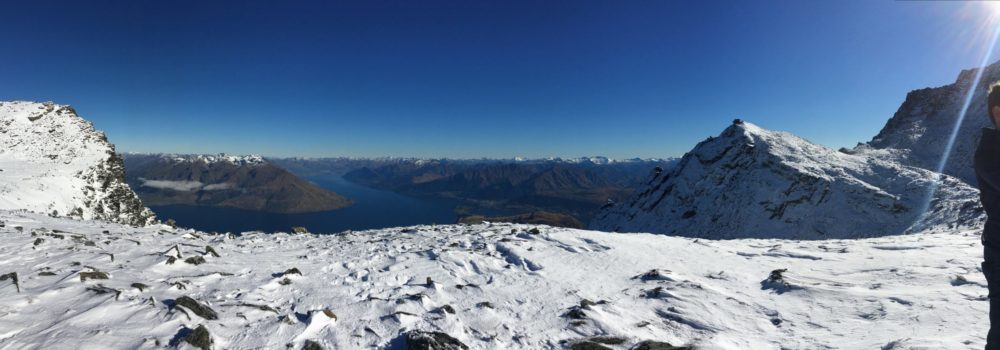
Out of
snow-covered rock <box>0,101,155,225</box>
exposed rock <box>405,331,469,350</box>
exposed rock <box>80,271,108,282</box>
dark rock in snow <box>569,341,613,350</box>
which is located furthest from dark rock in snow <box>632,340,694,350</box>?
snow-covered rock <box>0,101,155,225</box>

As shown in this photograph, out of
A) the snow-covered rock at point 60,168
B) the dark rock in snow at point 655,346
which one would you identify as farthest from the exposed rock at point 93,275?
the snow-covered rock at point 60,168

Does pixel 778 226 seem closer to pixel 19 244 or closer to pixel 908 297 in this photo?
pixel 908 297

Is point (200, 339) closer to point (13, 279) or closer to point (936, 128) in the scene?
point (13, 279)

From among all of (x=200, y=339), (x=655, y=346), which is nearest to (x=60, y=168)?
(x=200, y=339)

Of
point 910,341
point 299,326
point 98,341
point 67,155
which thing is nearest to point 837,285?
point 910,341

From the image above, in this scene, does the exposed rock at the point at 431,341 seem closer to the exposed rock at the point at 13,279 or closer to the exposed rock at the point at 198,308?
the exposed rock at the point at 198,308

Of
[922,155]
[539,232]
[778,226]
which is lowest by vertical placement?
[778,226]
